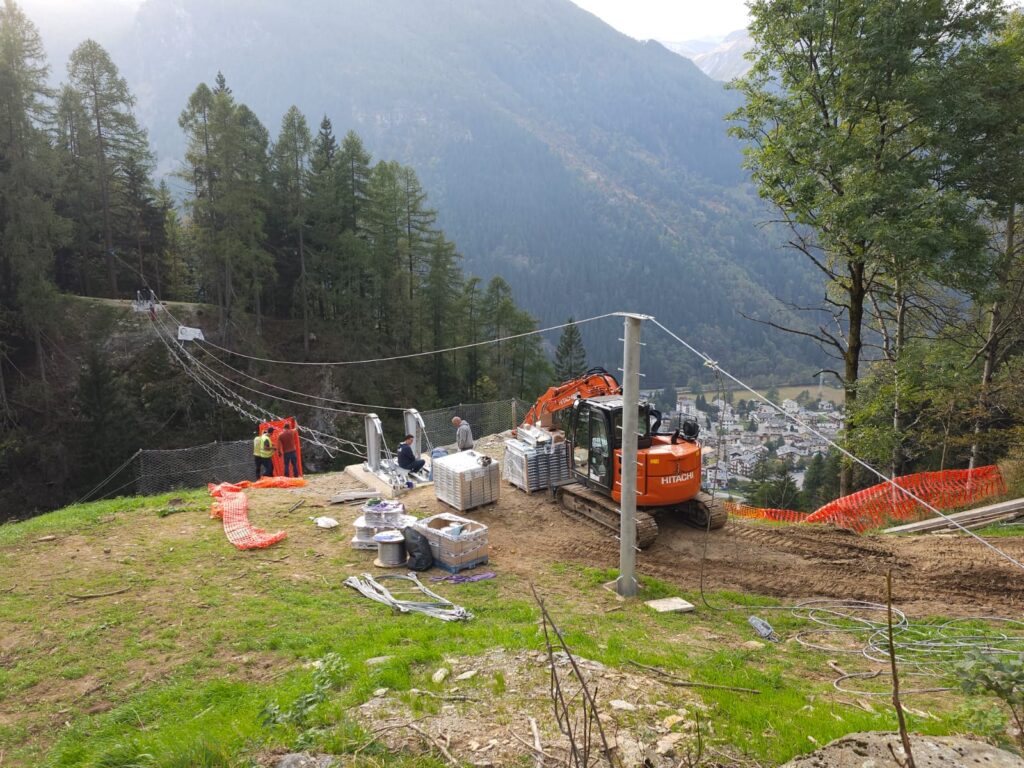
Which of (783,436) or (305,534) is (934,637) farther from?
(783,436)

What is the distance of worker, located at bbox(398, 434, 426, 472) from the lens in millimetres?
15891

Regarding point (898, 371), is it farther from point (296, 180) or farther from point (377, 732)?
point (296, 180)

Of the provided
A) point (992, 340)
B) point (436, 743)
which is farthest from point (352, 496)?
point (992, 340)

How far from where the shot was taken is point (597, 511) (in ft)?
43.2

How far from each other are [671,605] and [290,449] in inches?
501

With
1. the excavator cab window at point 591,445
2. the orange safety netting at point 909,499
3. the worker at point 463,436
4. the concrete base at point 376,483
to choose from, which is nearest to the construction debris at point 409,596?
the excavator cab window at point 591,445

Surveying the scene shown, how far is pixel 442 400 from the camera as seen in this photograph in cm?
4531

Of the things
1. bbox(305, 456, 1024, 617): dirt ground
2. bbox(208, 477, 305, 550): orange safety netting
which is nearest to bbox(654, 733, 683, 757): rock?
bbox(305, 456, 1024, 617): dirt ground

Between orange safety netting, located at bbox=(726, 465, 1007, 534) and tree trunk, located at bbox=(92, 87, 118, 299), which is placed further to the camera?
tree trunk, located at bbox=(92, 87, 118, 299)

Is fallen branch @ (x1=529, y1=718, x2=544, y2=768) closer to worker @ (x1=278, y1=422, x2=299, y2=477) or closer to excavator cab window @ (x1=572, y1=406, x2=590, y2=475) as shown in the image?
excavator cab window @ (x1=572, y1=406, x2=590, y2=475)

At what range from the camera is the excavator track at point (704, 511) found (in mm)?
12743

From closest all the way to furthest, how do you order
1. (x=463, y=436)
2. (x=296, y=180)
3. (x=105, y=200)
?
(x=463, y=436) < (x=105, y=200) < (x=296, y=180)

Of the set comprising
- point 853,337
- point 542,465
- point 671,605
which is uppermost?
point 853,337

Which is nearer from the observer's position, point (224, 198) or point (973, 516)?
point (973, 516)
